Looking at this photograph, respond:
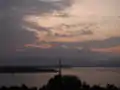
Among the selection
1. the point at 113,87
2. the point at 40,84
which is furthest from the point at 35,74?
the point at 113,87

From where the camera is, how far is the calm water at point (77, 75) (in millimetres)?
2135

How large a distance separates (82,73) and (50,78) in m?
0.21

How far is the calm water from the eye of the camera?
213cm

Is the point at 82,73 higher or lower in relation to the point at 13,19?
lower

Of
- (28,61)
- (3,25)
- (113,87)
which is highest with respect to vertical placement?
(3,25)

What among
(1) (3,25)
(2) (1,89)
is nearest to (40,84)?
(2) (1,89)

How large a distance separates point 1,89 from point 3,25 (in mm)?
427

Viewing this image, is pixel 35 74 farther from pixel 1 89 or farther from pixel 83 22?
pixel 83 22

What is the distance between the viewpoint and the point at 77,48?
2.20 metres

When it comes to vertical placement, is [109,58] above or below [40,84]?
above

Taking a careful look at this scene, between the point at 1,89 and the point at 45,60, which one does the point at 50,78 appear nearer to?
the point at 45,60

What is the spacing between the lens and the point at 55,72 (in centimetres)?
216

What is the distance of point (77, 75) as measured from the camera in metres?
2.15

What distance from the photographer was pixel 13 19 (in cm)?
218
